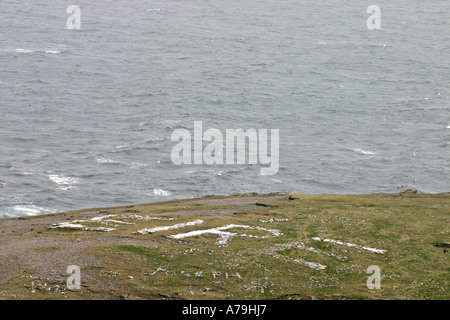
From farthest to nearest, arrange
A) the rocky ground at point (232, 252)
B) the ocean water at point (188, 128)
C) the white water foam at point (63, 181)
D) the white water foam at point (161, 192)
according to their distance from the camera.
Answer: the ocean water at point (188, 128) < the white water foam at point (63, 181) < the white water foam at point (161, 192) < the rocky ground at point (232, 252)

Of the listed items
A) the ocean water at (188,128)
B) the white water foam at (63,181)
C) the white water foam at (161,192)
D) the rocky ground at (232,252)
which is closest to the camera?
the rocky ground at (232,252)

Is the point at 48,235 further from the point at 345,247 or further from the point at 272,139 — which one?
the point at 272,139

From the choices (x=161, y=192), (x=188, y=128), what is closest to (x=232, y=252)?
(x=161, y=192)

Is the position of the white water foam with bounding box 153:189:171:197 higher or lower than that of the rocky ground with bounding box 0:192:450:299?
lower

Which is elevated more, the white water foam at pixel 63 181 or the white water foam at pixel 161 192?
the white water foam at pixel 63 181

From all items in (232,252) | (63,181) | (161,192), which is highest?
(232,252)

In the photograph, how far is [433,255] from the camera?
68875 millimetres

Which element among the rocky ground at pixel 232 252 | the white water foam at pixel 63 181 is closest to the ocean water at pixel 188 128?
the white water foam at pixel 63 181

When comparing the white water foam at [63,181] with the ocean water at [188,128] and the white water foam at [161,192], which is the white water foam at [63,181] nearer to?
the ocean water at [188,128]

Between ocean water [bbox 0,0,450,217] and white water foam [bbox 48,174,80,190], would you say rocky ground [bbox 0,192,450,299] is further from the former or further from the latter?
ocean water [bbox 0,0,450,217]

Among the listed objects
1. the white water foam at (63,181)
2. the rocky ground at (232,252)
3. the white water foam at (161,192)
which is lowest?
the white water foam at (161,192)

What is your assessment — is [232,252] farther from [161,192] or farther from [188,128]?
[188,128]

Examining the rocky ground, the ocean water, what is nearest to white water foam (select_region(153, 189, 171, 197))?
the ocean water
